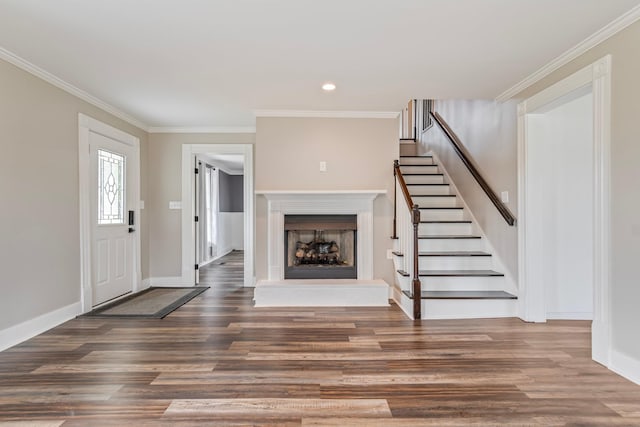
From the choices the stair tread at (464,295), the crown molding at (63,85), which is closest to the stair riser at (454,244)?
the stair tread at (464,295)

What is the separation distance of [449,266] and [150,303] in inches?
136

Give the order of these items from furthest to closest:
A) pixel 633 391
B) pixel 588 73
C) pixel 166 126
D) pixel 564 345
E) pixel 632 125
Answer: pixel 166 126 < pixel 564 345 < pixel 588 73 < pixel 632 125 < pixel 633 391

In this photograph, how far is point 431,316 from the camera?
3391 millimetres

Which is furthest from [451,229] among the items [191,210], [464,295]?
[191,210]

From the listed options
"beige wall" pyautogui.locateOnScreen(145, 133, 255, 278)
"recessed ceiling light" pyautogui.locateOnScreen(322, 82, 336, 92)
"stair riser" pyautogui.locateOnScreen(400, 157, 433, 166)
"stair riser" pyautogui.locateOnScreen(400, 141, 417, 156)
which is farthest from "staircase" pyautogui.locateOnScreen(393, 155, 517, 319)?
"beige wall" pyautogui.locateOnScreen(145, 133, 255, 278)

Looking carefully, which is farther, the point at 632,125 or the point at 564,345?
the point at 564,345

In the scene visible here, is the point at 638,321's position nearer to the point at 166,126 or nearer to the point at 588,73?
the point at 588,73

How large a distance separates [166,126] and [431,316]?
4.27 m

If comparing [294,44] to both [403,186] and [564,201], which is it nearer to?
[403,186]

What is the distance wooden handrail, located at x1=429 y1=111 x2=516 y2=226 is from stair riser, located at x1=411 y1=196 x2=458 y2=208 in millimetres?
612

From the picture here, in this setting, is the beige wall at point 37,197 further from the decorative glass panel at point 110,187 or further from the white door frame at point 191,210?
the white door frame at point 191,210

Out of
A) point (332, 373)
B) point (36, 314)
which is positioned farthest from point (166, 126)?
point (332, 373)

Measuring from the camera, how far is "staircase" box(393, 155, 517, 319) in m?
3.39

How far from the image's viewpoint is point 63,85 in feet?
10.7
